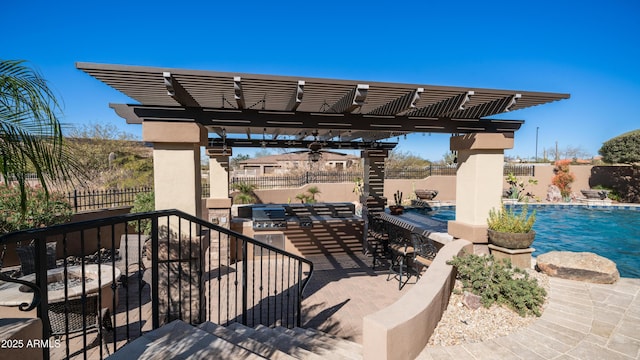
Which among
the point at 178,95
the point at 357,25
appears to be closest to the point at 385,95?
the point at 178,95

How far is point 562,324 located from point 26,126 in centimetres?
593

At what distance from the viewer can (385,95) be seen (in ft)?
15.8

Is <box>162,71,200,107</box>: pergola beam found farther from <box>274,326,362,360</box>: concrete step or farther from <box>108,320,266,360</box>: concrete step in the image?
<box>274,326,362,360</box>: concrete step

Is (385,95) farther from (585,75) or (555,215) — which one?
(585,75)

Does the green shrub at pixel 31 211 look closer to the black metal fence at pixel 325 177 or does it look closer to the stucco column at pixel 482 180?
the stucco column at pixel 482 180

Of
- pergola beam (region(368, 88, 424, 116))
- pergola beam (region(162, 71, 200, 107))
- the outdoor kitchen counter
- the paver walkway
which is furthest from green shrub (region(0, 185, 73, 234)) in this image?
the outdoor kitchen counter

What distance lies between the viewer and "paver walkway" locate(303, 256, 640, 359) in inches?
117

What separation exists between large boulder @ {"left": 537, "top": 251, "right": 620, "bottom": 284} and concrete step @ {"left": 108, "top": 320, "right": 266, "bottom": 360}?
503cm

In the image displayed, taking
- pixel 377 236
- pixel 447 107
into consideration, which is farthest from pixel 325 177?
pixel 447 107

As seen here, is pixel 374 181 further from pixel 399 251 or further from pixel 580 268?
pixel 580 268

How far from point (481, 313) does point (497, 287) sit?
471 millimetres

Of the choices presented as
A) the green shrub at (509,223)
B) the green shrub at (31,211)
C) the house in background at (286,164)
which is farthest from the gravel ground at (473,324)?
the house in background at (286,164)

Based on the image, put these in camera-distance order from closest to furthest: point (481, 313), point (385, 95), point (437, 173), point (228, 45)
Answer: point (481, 313)
point (385, 95)
point (228, 45)
point (437, 173)

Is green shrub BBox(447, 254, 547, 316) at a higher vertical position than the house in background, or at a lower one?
lower
